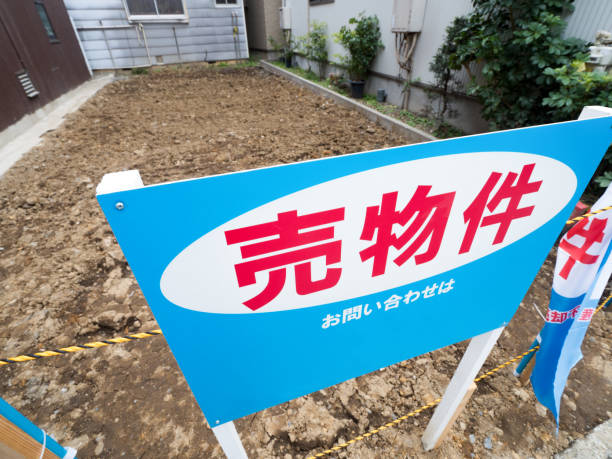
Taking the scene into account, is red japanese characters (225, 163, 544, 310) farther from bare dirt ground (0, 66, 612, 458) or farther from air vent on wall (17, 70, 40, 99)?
air vent on wall (17, 70, 40, 99)

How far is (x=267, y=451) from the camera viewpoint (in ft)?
5.30

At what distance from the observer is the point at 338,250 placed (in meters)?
0.74

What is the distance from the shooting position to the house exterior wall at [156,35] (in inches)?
364

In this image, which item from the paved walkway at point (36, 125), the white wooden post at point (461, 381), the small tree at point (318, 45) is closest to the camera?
the white wooden post at point (461, 381)

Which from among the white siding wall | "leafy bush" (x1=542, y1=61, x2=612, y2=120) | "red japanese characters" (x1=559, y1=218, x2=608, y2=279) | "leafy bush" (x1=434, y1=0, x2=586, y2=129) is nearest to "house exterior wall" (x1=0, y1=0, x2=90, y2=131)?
"leafy bush" (x1=434, y1=0, x2=586, y2=129)

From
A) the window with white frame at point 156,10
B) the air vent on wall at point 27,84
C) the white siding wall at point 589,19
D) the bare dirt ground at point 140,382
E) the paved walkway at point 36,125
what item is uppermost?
the window with white frame at point 156,10

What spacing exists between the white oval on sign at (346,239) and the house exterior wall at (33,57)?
674 cm

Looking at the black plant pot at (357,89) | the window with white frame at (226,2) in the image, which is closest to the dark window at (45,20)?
the window with white frame at (226,2)

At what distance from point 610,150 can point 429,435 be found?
2.85 metres

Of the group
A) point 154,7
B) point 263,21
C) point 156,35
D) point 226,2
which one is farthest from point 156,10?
point 263,21

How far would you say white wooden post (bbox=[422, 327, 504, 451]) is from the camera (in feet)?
3.89

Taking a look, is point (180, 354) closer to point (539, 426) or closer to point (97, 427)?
point (97, 427)

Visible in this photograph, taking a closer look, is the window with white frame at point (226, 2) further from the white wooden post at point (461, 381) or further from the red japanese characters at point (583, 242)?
the white wooden post at point (461, 381)

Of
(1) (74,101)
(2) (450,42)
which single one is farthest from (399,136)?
(1) (74,101)
